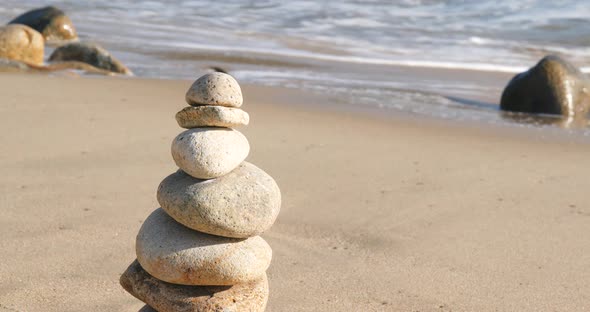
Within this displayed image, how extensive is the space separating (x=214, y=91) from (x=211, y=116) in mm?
86

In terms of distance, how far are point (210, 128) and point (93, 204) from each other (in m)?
2.02

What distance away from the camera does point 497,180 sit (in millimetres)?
5863

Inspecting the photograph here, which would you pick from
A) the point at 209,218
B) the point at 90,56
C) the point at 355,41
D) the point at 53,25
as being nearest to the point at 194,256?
the point at 209,218

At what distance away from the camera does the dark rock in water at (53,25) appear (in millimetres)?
14943

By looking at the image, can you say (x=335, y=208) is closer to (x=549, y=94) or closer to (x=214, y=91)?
(x=214, y=91)

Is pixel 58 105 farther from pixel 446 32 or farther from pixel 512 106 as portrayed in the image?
pixel 446 32

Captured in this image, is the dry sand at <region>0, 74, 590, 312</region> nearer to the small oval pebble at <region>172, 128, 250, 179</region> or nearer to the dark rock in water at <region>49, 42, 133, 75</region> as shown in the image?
the small oval pebble at <region>172, 128, 250, 179</region>

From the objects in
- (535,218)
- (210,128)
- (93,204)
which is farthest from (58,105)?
(210,128)

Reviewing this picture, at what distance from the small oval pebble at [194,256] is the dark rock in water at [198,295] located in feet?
0.20

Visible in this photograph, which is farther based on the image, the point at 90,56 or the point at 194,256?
the point at 90,56

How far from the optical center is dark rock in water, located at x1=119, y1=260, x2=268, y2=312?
2930mm

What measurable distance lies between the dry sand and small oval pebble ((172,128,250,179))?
89 centimetres

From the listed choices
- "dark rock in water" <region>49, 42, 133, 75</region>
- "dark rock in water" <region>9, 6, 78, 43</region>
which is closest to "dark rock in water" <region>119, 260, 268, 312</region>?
"dark rock in water" <region>49, 42, 133, 75</region>

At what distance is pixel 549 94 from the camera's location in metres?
9.88
